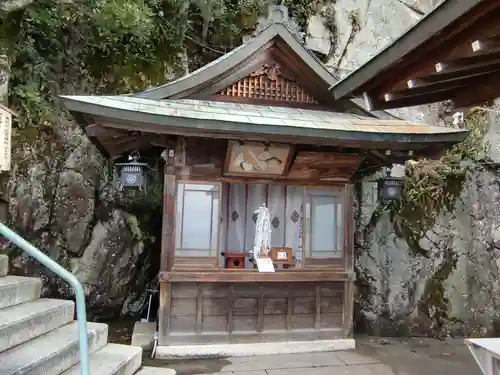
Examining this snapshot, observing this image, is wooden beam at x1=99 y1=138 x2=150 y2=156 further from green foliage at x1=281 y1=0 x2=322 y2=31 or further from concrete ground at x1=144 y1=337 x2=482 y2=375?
green foliage at x1=281 y1=0 x2=322 y2=31

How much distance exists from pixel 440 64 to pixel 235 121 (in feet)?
9.67

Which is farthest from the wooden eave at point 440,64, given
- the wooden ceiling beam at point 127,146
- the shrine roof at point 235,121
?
the wooden ceiling beam at point 127,146

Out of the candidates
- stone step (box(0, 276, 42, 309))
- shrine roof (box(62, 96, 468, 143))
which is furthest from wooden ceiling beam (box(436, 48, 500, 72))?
stone step (box(0, 276, 42, 309))

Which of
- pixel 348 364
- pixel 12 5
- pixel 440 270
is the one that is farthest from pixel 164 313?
pixel 12 5

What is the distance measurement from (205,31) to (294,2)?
3.36 m

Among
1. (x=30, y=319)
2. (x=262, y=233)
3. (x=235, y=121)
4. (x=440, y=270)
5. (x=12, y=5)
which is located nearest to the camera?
(x=30, y=319)

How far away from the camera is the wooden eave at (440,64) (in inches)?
117

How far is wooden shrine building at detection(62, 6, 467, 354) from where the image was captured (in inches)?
241

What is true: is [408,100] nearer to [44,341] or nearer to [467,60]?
[467,60]

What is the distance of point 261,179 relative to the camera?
6832 mm

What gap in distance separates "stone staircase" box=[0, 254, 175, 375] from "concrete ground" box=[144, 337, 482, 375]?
4.81 ft

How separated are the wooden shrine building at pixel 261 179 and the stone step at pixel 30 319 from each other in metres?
1.93

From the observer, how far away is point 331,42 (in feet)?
40.4

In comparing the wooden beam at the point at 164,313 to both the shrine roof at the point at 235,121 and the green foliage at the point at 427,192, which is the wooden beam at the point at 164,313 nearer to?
the shrine roof at the point at 235,121
